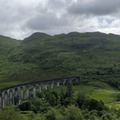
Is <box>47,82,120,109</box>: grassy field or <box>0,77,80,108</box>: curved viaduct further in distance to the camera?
<box>47,82,120,109</box>: grassy field

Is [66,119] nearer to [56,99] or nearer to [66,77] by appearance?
[56,99]

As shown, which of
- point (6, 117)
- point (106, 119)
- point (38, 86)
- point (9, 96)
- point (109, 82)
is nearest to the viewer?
point (6, 117)

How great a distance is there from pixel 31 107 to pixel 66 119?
36.7 m

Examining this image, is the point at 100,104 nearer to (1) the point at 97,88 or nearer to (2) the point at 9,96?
(2) the point at 9,96

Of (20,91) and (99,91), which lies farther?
(99,91)

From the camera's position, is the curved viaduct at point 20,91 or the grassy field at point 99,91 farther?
the grassy field at point 99,91

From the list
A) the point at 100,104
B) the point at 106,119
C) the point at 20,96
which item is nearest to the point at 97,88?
the point at 20,96

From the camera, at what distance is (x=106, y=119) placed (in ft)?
276

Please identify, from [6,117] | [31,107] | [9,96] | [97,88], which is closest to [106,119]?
[6,117]

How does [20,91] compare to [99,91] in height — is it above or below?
above

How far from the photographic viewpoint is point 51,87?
A: 181m

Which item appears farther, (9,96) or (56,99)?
(9,96)

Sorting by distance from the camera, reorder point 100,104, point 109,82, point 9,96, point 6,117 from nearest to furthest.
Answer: point 6,117 → point 100,104 → point 9,96 → point 109,82

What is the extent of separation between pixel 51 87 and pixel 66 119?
102 meters
